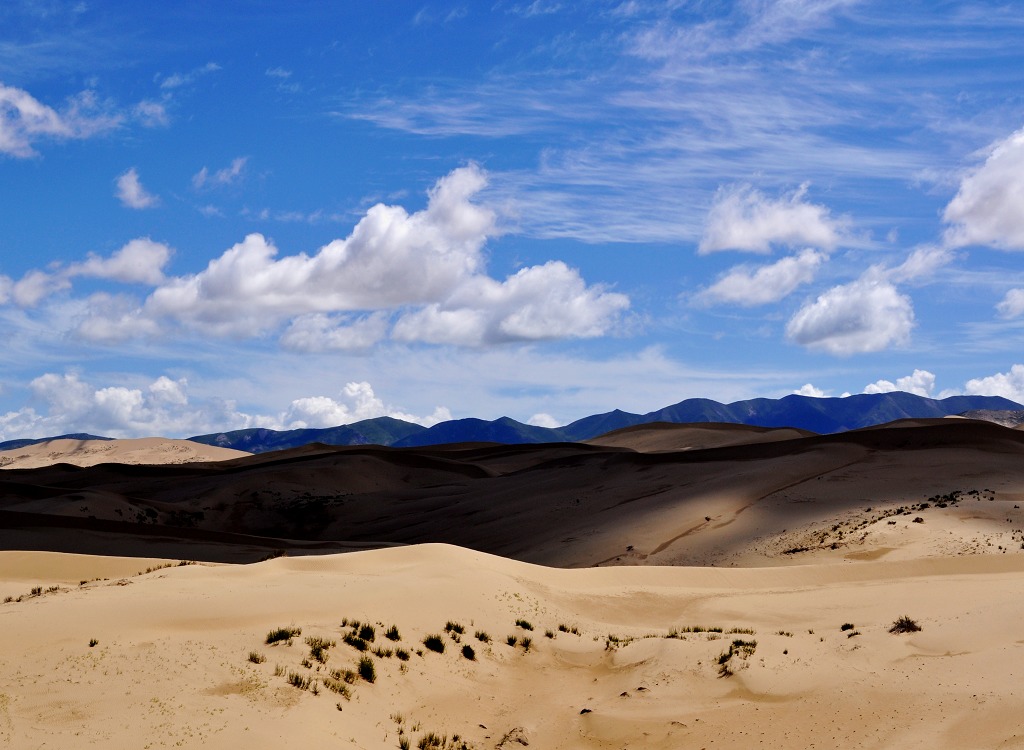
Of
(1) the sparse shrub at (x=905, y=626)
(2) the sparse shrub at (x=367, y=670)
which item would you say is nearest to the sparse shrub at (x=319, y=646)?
(2) the sparse shrub at (x=367, y=670)

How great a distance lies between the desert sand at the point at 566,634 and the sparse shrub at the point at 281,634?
0.43 ft

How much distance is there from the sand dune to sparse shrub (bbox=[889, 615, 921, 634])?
286ft

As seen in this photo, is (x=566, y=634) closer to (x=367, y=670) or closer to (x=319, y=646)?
(x=367, y=670)

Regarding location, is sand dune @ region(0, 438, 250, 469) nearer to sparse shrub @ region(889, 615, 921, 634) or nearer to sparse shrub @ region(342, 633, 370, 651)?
sparse shrub @ region(342, 633, 370, 651)

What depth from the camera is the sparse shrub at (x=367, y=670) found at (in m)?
9.00

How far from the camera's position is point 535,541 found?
25.1 metres

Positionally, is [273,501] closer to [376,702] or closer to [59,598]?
[59,598]

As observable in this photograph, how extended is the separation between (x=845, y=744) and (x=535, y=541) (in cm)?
1753

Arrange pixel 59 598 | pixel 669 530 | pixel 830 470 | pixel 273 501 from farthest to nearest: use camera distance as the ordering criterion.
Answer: pixel 273 501 → pixel 830 470 → pixel 669 530 → pixel 59 598

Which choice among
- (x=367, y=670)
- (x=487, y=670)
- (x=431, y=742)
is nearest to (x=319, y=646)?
(x=367, y=670)

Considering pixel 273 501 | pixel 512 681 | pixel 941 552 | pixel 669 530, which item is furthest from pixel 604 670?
pixel 273 501

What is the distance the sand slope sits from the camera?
25.0 ft

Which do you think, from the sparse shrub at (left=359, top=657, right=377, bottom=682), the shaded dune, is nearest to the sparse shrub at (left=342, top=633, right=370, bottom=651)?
the sparse shrub at (left=359, top=657, right=377, bottom=682)

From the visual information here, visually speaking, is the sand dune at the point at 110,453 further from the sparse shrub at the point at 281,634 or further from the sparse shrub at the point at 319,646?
the sparse shrub at the point at 319,646
